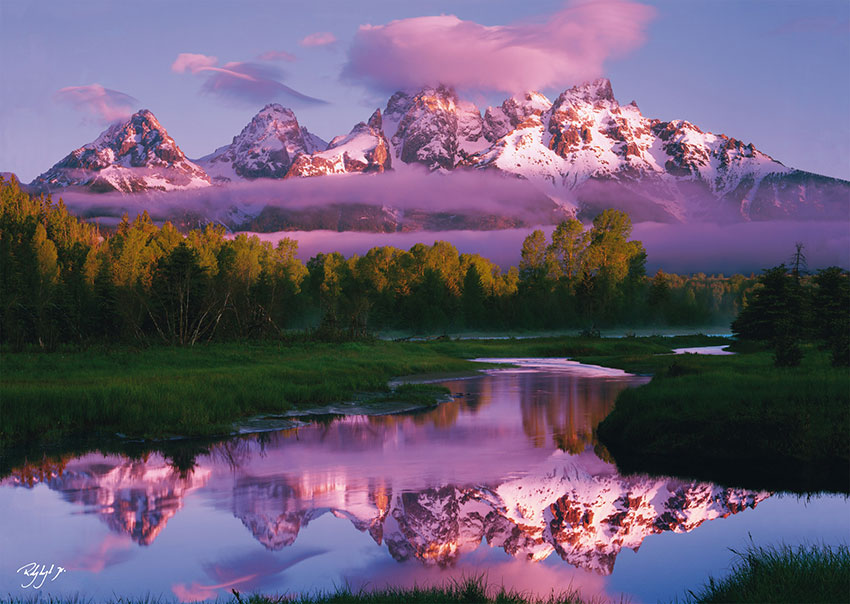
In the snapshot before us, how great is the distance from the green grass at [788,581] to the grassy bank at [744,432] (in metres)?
9.05

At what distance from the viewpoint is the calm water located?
44.8 feet

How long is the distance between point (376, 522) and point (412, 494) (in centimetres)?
253

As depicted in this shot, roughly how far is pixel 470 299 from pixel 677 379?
98141 mm

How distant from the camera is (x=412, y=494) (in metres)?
19.2

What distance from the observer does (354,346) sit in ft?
198

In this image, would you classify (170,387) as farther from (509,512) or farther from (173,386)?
(509,512)

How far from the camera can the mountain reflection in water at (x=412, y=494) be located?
51.8 ft

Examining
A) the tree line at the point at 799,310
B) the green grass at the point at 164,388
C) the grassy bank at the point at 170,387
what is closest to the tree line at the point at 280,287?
the grassy bank at the point at 170,387

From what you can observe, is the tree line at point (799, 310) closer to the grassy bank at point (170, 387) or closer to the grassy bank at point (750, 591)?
the grassy bank at point (170, 387)

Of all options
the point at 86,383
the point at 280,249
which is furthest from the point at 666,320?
the point at 86,383

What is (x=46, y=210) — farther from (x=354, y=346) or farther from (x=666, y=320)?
(x=666, y=320)

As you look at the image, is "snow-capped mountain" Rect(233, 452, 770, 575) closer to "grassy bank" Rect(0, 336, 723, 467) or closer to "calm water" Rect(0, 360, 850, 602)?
"calm water" Rect(0, 360, 850, 602)

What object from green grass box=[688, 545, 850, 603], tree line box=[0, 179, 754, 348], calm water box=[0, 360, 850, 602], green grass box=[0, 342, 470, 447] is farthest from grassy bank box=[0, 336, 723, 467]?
green grass box=[688, 545, 850, 603]
